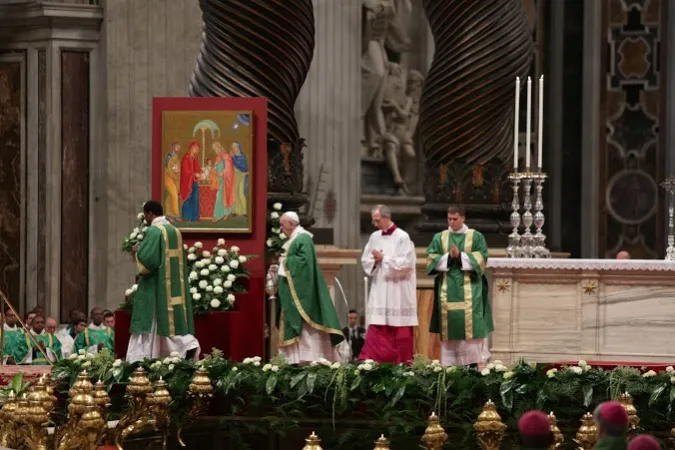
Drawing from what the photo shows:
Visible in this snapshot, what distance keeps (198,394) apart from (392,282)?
361 cm

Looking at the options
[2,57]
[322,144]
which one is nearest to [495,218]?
[322,144]

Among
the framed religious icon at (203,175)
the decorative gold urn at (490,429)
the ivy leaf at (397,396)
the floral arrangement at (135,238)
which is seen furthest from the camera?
the framed religious icon at (203,175)

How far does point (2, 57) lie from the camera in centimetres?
1955

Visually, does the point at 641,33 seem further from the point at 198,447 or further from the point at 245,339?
the point at 198,447

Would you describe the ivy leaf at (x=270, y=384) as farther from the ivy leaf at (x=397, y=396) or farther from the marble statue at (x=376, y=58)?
the marble statue at (x=376, y=58)

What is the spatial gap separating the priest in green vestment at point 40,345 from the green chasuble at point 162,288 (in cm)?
241

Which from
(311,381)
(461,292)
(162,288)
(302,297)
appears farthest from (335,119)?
(311,381)

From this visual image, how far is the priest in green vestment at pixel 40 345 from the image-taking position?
52.1 feet

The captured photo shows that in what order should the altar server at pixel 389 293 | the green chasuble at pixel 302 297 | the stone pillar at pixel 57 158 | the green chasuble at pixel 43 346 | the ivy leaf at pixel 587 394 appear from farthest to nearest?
1. the stone pillar at pixel 57 158
2. the green chasuble at pixel 43 346
3. the altar server at pixel 389 293
4. the green chasuble at pixel 302 297
5. the ivy leaf at pixel 587 394

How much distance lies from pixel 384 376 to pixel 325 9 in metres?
7.42

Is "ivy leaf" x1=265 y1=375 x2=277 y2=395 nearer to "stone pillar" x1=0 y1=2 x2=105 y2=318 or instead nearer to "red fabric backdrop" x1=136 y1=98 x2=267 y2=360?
"red fabric backdrop" x1=136 y1=98 x2=267 y2=360

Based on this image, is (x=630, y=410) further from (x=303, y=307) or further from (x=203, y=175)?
(x=203, y=175)

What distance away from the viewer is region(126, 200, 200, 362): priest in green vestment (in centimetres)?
1341

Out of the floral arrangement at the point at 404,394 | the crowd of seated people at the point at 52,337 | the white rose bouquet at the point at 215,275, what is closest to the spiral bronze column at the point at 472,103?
the white rose bouquet at the point at 215,275
